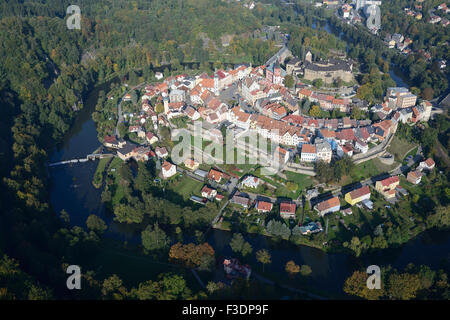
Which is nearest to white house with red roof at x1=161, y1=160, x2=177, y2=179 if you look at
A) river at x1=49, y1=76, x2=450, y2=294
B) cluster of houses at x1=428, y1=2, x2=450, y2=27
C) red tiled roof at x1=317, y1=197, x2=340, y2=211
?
river at x1=49, y1=76, x2=450, y2=294

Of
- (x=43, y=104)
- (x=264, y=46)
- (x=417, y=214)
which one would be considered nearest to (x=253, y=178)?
(x=417, y=214)

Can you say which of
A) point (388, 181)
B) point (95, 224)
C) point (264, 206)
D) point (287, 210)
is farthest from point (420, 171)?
point (95, 224)

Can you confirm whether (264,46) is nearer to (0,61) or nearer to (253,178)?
(253,178)

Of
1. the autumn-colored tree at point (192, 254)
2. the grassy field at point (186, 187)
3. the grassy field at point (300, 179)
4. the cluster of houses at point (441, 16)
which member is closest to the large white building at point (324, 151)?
the grassy field at point (300, 179)

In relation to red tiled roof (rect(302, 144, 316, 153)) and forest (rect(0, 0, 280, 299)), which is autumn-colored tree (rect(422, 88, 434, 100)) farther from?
forest (rect(0, 0, 280, 299))

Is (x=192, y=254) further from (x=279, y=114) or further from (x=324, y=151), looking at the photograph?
(x=279, y=114)

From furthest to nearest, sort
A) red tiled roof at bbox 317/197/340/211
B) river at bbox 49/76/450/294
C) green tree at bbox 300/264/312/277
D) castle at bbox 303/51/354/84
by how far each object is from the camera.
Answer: castle at bbox 303/51/354/84 < red tiled roof at bbox 317/197/340/211 < river at bbox 49/76/450/294 < green tree at bbox 300/264/312/277
